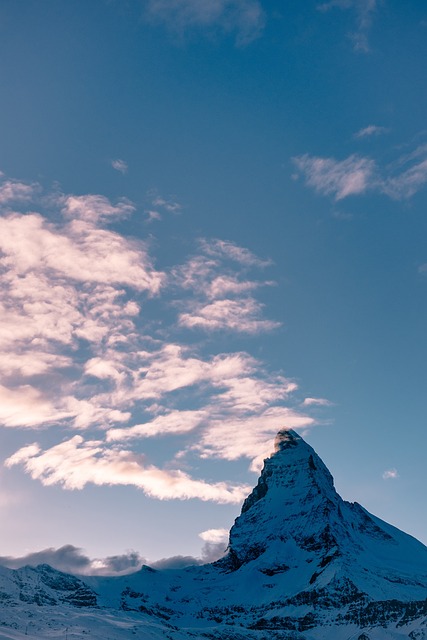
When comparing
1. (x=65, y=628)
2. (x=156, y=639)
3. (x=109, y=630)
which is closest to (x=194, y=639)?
(x=156, y=639)

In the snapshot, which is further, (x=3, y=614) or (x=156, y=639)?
A: (x=156, y=639)

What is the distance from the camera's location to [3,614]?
143 metres

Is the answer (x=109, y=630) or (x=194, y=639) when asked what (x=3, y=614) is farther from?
(x=194, y=639)

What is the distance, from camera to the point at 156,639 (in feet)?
506

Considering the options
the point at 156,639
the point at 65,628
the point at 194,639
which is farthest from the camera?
the point at 194,639

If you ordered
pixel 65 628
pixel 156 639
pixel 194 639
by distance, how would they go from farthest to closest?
pixel 194 639 → pixel 156 639 → pixel 65 628

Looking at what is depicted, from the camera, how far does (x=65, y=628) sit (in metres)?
139

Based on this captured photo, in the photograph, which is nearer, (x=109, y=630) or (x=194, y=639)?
(x=109, y=630)

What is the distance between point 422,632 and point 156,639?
3693 inches

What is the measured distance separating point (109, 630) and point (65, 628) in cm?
1209

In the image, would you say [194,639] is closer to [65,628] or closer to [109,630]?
[109,630]

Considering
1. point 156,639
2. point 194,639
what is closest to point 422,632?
point 194,639

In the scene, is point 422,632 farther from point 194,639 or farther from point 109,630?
point 109,630

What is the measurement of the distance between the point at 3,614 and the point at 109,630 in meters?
24.2
